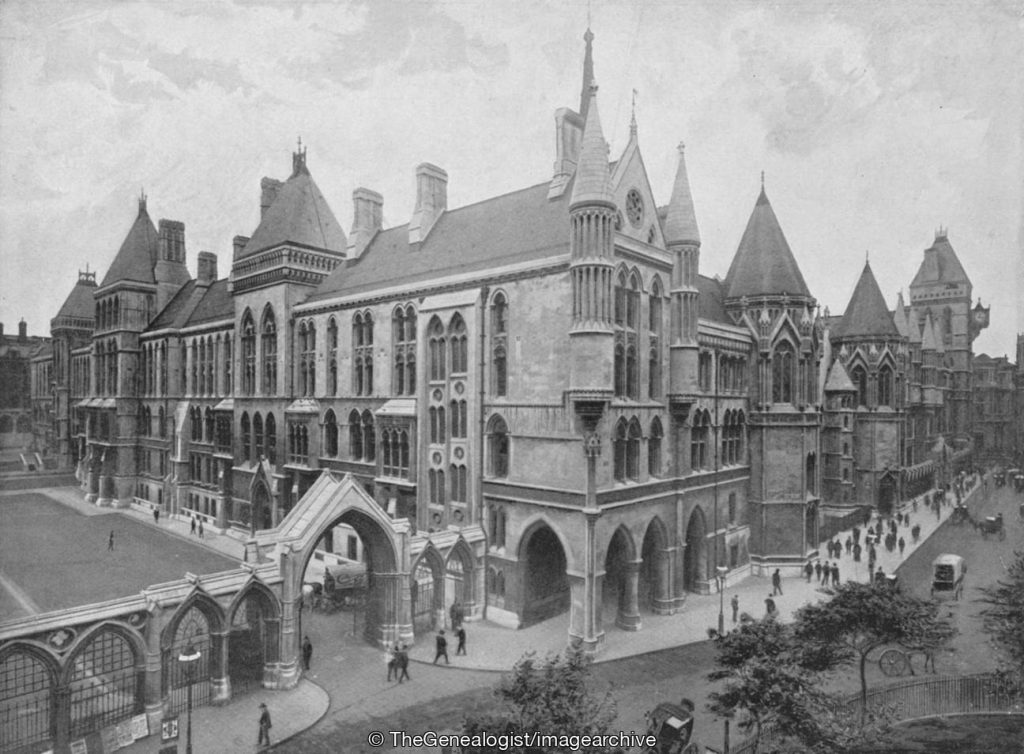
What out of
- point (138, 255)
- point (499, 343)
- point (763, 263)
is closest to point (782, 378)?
point (763, 263)

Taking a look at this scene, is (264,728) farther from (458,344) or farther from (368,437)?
(368,437)

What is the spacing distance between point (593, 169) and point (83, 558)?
3994 centimetres

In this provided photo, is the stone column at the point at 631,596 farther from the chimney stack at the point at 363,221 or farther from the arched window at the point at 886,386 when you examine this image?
the arched window at the point at 886,386

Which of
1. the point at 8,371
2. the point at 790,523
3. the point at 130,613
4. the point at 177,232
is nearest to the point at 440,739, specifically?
the point at 130,613

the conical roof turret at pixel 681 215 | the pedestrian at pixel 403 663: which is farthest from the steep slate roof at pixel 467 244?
the pedestrian at pixel 403 663

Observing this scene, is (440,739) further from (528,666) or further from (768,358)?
(768,358)

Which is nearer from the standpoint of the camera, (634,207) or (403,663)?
(403,663)

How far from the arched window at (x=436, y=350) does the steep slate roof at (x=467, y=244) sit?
315 centimetres

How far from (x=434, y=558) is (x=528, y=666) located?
16.0 meters

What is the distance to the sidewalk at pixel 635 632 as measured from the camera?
1059 inches

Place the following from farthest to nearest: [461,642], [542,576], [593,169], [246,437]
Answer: [246,437]
[542,576]
[593,169]
[461,642]

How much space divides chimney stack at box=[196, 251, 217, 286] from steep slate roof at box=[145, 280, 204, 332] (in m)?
1.10

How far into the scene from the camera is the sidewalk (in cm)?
2691

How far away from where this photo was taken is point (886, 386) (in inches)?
2388
